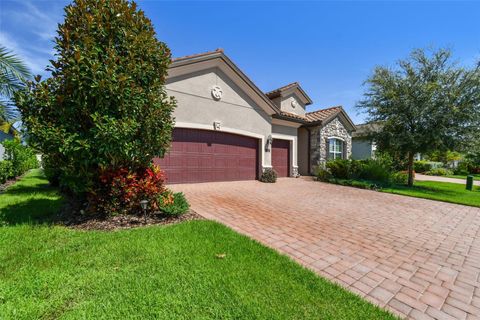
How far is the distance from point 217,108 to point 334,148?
10677 millimetres

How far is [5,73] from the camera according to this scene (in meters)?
6.49

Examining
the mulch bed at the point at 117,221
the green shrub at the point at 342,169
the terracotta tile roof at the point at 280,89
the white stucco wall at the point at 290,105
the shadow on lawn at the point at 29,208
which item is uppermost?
the terracotta tile roof at the point at 280,89

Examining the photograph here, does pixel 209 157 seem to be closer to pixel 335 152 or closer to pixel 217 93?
pixel 217 93

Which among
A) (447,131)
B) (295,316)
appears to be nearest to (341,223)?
(295,316)

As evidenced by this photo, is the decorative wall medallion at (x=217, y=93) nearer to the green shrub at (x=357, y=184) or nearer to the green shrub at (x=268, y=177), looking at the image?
the green shrub at (x=268, y=177)

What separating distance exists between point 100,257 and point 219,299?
199 cm

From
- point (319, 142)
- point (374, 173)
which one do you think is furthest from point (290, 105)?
point (374, 173)

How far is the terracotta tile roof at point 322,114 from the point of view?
51.9 feet

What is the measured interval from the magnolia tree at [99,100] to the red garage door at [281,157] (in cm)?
989

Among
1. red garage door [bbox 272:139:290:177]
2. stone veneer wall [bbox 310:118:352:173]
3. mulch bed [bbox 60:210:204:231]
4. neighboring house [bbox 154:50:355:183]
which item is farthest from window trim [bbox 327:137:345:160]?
mulch bed [bbox 60:210:204:231]

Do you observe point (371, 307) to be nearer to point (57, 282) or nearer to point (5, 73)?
point (57, 282)

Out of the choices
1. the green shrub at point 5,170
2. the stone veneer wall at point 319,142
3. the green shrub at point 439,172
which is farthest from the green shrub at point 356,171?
the green shrub at point 439,172

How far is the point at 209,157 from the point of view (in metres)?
10.8

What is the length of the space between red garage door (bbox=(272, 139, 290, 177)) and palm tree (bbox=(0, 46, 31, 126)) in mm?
11546
